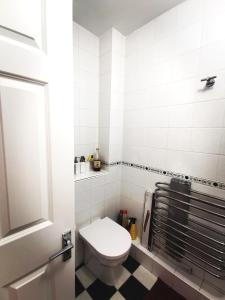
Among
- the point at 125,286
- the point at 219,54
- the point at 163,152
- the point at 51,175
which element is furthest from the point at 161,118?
the point at 125,286

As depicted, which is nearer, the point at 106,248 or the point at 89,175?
the point at 106,248

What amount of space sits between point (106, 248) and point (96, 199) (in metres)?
Result: 0.47

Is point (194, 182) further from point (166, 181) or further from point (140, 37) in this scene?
point (140, 37)

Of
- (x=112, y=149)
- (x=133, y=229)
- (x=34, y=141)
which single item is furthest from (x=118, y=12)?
(x=133, y=229)

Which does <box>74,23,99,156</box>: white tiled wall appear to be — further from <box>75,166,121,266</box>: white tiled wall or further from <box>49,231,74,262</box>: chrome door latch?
<box>49,231,74,262</box>: chrome door latch

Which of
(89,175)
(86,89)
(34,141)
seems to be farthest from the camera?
(86,89)

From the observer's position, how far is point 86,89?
1.59 metres

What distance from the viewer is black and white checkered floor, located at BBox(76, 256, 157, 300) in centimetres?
121

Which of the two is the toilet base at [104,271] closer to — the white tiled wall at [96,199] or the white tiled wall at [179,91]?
the white tiled wall at [96,199]

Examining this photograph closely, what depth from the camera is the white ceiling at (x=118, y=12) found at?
3.90 feet

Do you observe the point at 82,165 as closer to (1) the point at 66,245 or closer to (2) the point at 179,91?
(1) the point at 66,245

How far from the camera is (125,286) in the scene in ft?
4.23

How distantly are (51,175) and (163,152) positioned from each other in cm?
107

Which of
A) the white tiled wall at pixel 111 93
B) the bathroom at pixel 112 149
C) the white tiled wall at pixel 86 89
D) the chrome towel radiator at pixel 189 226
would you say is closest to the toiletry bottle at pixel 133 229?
the bathroom at pixel 112 149
